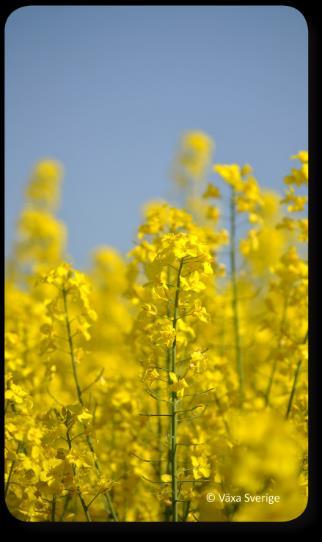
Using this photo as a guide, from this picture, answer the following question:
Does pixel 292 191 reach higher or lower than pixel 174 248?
higher

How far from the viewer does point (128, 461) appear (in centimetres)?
379

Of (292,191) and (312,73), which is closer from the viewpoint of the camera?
(312,73)

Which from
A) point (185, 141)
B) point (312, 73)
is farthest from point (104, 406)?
point (185, 141)

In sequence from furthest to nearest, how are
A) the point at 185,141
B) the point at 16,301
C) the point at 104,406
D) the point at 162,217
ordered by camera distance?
the point at 185,141 < the point at 16,301 < the point at 104,406 < the point at 162,217

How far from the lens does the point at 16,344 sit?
379cm

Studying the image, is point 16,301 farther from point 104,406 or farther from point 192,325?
point 192,325

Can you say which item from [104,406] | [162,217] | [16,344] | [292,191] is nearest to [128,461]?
[104,406]

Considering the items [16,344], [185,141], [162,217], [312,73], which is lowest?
[16,344]

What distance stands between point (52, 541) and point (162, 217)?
1.65 metres

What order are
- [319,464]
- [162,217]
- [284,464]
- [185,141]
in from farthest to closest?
[185,141]
[162,217]
[319,464]
[284,464]

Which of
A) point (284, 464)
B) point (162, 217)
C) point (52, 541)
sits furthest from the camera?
point (162, 217)

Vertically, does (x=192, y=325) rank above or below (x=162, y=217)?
below

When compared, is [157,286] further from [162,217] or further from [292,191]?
[292,191]

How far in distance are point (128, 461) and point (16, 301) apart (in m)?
1.69
